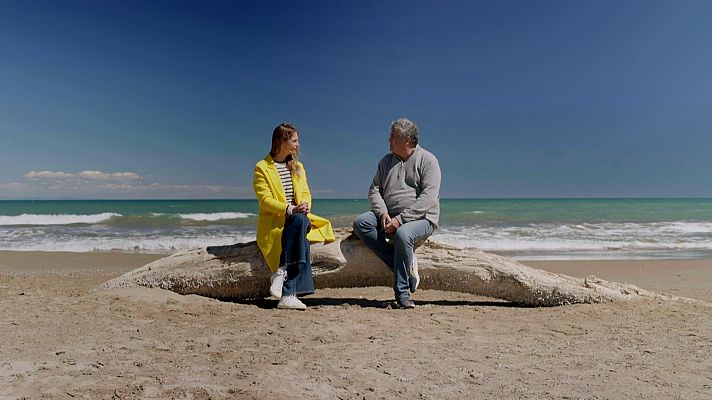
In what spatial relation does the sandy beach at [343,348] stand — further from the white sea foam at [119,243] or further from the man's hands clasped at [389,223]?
the white sea foam at [119,243]

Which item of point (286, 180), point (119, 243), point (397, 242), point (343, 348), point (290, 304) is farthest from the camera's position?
point (119, 243)

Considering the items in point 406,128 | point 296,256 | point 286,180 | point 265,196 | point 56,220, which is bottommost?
point 56,220

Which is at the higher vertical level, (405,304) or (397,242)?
(397,242)

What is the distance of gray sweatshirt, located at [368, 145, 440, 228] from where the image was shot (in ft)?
16.0

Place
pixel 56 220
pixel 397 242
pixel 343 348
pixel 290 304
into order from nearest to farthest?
1. pixel 343 348
2. pixel 397 242
3. pixel 290 304
4. pixel 56 220

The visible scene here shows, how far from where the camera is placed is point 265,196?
477cm

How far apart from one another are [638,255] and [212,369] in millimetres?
10783

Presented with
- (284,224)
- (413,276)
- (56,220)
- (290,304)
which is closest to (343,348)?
(290,304)

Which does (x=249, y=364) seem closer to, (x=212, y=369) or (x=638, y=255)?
(x=212, y=369)

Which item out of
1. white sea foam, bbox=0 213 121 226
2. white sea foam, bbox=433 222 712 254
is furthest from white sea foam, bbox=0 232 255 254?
white sea foam, bbox=0 213 121 226

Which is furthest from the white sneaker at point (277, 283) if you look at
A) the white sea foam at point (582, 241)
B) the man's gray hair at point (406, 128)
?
the white sea foam at point (582, 241)

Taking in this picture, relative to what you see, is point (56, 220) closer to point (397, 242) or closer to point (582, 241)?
point (582, 241)

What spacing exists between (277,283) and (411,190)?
1.64 m

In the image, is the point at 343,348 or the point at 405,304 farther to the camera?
the point at 405,304
